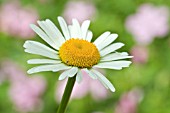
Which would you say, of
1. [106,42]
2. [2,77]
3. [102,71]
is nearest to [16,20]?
[2,77]

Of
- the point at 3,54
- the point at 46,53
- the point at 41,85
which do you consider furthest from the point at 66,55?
the point at 3,54

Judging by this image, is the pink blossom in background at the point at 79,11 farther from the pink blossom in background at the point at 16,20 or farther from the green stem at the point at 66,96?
the green stem at the point at 66,96

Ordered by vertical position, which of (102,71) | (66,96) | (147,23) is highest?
(147,23)

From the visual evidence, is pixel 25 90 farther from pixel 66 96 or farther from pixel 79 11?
pixel 66 96

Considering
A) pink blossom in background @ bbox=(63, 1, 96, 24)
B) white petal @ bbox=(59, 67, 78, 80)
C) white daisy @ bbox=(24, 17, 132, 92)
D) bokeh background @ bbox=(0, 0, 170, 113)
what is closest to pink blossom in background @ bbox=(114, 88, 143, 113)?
bokeh background @ bbox=(0, 0, 170, 113)

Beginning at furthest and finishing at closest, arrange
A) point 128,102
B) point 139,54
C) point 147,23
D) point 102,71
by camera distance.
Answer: point 147,23 → point 139,54 → point 102,71 → point 128,102

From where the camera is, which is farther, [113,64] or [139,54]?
[139,54]
